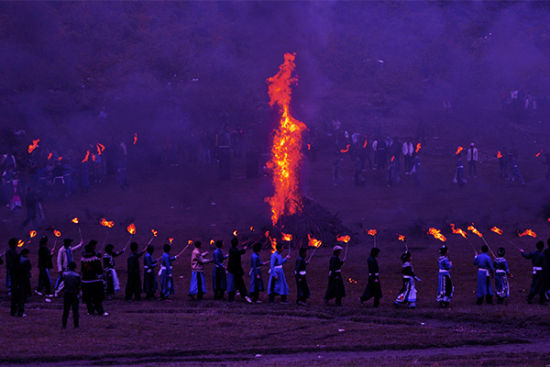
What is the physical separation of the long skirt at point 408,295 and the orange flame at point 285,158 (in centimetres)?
1173

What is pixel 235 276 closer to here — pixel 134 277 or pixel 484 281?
pixel 134 277

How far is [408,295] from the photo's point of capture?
65.2ft

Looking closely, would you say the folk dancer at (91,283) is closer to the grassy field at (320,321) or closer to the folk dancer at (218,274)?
the grassy field at (320,321)

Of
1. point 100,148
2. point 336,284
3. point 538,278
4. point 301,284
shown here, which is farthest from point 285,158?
point 100,148

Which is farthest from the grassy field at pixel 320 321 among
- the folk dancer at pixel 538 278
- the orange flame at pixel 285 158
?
the orange flame at pixel 285 158

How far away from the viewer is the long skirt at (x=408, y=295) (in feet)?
65.1

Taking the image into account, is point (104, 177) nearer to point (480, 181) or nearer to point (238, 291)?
point (480, 181)

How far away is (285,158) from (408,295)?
14.9 meters

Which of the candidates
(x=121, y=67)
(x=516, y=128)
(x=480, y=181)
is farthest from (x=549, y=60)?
(x=121, y=67)

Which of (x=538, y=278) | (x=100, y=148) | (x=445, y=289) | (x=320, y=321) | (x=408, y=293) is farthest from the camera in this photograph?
(x=100, y=148)

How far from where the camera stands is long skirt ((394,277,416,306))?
19.8 metres

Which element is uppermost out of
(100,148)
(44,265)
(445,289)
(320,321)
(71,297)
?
(100,148)

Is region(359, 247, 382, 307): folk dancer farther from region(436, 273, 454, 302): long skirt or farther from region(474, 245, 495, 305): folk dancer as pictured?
region(474, 245, 495, 305): folk dancer

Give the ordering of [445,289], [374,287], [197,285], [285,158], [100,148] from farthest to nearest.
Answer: [100,148]
[285,158]
[197,285]
[374,287]
[445,289]
